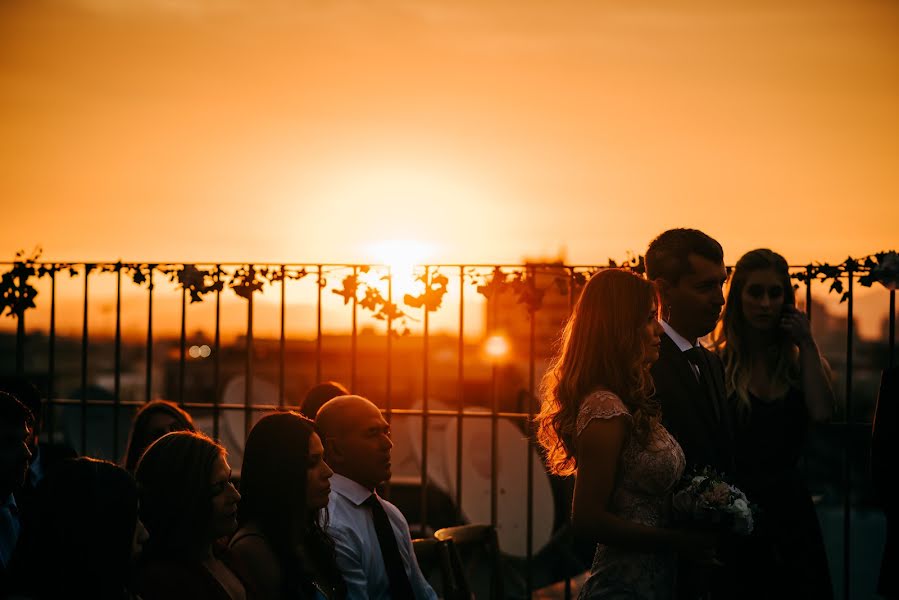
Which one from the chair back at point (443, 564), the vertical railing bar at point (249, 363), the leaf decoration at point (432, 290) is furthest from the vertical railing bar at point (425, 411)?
the vertical railing bar at point (249, 363)

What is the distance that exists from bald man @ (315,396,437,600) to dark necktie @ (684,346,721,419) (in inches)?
47.8

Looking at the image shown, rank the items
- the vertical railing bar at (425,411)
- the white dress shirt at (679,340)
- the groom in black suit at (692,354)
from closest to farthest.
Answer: the groom in black suit at (692,354), the white dress shirt at (679,340), the vertical railing bar at (425,411)

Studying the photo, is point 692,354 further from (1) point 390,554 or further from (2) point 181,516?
(2) point 181,516

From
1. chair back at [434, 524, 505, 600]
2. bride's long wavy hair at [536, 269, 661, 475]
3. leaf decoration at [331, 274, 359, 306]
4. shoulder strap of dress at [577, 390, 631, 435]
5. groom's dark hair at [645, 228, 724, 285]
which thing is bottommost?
chair back at [434, 524, 505, 600]

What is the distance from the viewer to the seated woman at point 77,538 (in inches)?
81.5

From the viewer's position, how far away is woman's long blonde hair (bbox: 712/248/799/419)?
3.92 m

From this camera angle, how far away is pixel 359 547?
3539mm

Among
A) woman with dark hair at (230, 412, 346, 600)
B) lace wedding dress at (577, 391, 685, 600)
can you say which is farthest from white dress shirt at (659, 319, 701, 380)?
woman with dark hair at (230, 412, 346, 600)

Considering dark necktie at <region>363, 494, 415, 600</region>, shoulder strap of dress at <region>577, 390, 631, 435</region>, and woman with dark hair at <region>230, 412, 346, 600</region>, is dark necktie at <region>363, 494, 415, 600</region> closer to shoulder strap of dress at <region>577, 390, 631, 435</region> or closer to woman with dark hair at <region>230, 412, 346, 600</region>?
woman with dark hair at <region>230, 412, 346, 600</region>

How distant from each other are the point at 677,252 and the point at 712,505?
41.5 inches

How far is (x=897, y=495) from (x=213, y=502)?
2.48 meters

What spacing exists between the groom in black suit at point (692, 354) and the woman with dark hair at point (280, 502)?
1.18m

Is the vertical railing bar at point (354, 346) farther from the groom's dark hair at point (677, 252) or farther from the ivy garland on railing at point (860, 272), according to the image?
the ivy garland on railing at point (860, 272)

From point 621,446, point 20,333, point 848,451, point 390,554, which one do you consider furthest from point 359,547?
point 20,333
